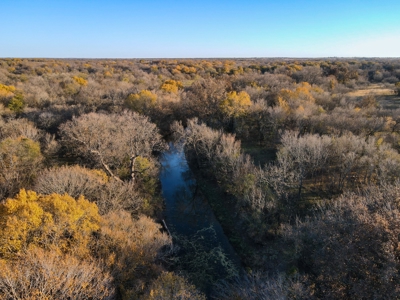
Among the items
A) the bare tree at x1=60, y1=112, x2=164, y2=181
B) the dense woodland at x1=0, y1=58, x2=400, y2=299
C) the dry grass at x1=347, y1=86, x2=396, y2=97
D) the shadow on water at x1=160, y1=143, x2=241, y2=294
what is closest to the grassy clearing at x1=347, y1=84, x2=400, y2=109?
the dry grass at x1=347, y1=86, x2=396, y2=97

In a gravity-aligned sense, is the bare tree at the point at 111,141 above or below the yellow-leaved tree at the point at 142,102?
below

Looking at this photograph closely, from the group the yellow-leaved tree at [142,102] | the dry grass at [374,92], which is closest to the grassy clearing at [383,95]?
the dry grass at [374,92]

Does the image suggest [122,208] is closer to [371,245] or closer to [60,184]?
[60,184]

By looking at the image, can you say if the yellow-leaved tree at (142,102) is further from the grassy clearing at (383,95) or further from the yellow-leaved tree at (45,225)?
the grassy clearing at (383,95)

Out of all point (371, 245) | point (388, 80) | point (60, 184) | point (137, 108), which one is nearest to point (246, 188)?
point (371, 245)

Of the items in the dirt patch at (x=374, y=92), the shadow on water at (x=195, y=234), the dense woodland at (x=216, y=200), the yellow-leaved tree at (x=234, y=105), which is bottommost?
the shadow on water at (x=195, y=234)

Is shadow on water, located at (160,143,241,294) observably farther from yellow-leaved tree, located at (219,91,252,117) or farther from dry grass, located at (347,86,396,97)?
dry grass, located at (347,86,396,97)

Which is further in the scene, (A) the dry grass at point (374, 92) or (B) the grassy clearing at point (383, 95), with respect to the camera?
(A) the dry grass at point (374, 92)
